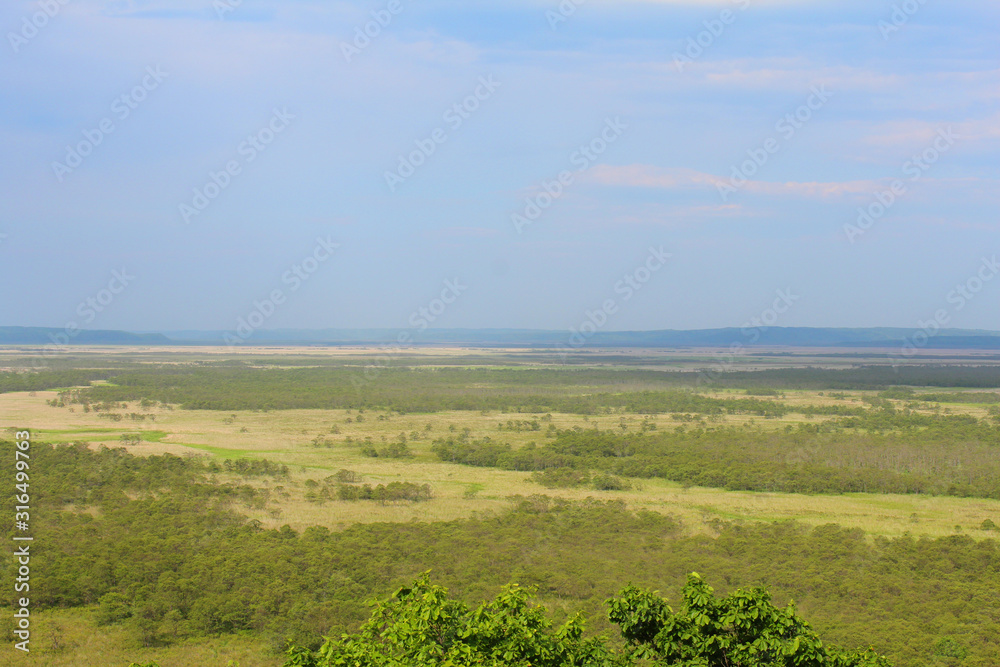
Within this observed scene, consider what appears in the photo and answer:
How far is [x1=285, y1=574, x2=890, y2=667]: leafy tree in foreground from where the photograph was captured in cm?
1250

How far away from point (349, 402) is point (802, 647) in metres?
87.8

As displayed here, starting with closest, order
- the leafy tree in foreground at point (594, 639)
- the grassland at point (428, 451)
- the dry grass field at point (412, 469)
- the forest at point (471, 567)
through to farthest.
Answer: the leafy tree in foreground at point (594, 639), the forest at point (471, 567), the grassland at point (428, 451), the dry grass field at point (412, 469)

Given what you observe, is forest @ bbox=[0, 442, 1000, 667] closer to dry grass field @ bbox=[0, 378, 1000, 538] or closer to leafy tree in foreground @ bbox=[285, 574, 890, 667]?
dry grass field @ bbox=[0, 378, 1000, 538]

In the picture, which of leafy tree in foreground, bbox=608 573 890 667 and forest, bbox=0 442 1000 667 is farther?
forest, bbox=0 442 1000 667

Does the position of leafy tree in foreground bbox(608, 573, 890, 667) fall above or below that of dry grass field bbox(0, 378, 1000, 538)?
above

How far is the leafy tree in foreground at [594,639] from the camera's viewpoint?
12.5 metres

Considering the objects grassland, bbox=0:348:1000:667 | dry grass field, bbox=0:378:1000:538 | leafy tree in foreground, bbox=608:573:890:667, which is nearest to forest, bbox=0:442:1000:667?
grassland, bbox=0:348:1000:667

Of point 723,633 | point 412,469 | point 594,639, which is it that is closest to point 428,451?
point 412,469

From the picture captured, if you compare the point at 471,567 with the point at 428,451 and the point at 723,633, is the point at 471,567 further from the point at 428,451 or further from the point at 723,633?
the point at 428,451

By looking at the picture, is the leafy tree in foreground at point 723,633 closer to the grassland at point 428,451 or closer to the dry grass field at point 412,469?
the grassland at point 428,451

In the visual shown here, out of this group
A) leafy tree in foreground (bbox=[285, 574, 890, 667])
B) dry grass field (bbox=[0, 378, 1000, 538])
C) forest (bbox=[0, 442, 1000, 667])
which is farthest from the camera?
dry grass field (bbox=[0, 378, 1000, 538])

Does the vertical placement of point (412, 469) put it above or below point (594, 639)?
below

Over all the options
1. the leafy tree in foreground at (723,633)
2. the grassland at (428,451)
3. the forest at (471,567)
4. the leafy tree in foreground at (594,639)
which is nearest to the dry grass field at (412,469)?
the grassland at (428,451)

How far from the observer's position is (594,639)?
14094 mm
